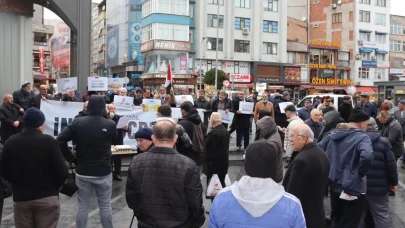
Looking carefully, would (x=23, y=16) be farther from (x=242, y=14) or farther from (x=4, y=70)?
(x=242, y=14)

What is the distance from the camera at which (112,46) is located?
74500mm

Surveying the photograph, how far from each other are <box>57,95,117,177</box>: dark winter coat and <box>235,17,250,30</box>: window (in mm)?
55404

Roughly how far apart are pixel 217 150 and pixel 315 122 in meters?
3.10

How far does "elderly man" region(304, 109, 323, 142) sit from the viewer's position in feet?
32.0

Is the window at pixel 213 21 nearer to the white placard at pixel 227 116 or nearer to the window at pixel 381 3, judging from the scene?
the window at pixel 381 3

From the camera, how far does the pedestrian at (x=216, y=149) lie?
7.85m

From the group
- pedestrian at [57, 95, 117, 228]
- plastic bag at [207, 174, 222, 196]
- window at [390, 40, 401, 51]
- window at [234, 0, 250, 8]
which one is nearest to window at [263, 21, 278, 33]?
window at [234, 0, 250, 8]

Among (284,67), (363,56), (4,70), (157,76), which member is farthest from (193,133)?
(363,56)

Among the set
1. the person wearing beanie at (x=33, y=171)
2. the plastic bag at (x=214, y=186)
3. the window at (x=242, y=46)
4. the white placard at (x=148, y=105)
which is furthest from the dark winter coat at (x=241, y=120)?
the window at (x=242, y=46)

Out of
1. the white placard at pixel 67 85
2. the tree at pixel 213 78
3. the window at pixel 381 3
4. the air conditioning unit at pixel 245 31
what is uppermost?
the window at pixel 381 3

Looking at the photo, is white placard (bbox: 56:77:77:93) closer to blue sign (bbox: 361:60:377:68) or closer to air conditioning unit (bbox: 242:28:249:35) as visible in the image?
air conditioning unit (bbox: 242:28:249:35)

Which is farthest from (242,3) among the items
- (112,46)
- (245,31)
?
(112,46)

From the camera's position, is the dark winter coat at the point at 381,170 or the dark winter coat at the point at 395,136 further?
the dark winter coat at the point at 395,136

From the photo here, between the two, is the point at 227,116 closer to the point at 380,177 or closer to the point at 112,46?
the point at 380,177
